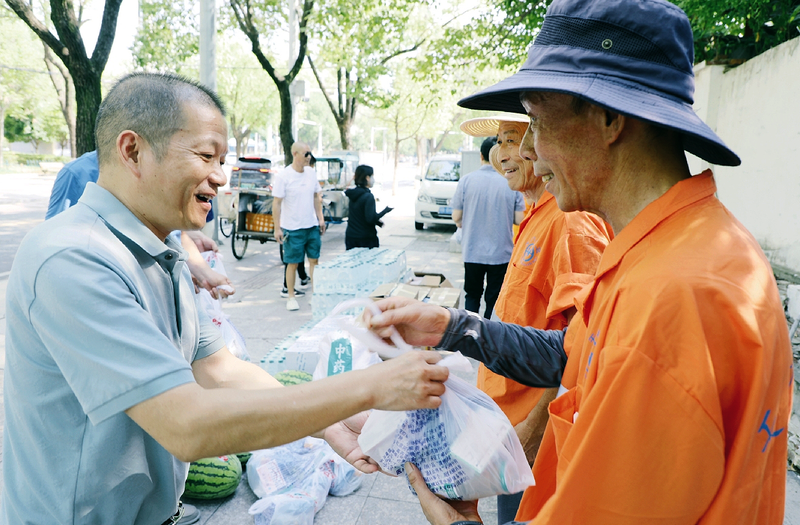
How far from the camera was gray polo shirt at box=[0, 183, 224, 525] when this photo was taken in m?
1.13

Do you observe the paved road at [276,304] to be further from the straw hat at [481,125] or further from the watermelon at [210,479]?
the straw hat at [481,125]

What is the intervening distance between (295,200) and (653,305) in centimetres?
702

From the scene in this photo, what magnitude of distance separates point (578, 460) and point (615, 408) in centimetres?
12

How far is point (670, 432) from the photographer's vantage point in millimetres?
888

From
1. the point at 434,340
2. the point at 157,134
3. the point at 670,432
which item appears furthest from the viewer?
the point at 434,340

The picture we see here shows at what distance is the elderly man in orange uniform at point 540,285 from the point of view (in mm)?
2199

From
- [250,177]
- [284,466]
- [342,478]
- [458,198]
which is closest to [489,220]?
[458,198]

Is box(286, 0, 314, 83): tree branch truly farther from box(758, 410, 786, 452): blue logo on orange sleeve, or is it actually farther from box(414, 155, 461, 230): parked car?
box(758, 410, 786, 452): blue logo on orange sleeve

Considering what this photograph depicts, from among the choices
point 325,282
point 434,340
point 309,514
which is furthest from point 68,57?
point 434,340

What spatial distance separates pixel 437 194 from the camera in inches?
572

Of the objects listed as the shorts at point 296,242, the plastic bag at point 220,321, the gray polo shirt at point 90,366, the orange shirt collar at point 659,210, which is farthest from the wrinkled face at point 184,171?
the shorts at point 296,242

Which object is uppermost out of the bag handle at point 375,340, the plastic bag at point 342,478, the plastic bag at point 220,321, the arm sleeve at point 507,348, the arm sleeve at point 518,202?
the arm sleeve at point 518,202

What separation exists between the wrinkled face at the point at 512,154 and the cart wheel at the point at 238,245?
7819 millimetres

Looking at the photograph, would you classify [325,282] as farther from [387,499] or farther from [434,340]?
[434,340]
